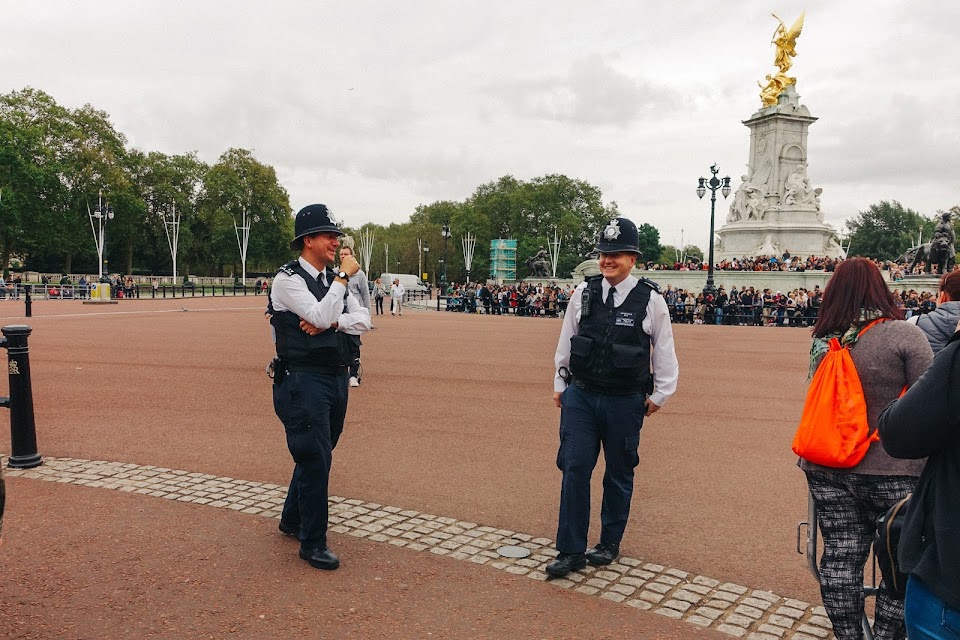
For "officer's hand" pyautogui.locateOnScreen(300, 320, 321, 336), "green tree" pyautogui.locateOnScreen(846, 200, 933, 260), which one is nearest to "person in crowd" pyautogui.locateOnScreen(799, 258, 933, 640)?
"officer's hand" pyautogui.locateOnScreen(300, 320, 321, 336)

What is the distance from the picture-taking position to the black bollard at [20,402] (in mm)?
6344

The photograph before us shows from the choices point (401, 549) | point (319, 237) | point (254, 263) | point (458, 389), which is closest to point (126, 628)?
point (401, 549)

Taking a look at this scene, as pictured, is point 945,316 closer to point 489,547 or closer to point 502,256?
point 489,547

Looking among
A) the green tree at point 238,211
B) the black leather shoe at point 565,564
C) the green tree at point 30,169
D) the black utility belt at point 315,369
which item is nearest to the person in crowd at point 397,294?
the black utility belt at point 315,369

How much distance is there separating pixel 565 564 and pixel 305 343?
78.3 inches

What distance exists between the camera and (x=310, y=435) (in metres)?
4.53

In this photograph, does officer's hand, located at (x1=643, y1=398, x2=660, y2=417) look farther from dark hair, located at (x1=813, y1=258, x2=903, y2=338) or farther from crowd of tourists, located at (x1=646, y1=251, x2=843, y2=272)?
crowd of tourists, located at (x1=646, y1=251, x2=843, y2=272)

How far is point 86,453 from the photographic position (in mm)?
7070

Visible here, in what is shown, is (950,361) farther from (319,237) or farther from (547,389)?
(547,389)

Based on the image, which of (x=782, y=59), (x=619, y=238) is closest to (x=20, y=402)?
(x=619, y=238)

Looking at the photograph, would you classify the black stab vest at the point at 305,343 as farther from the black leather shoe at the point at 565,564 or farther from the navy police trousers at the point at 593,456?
the black leather shoe at the point at 565,564

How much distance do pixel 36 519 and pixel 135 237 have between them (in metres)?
Answer: 80.7

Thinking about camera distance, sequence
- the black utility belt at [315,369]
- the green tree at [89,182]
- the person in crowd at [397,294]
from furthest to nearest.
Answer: the green tree at [89,182], the person in crowd at [397,294], the black utility belt at [315,369]

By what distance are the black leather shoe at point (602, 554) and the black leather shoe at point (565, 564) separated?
136mm
